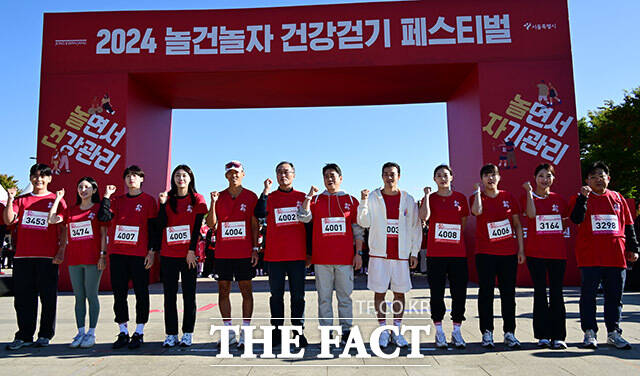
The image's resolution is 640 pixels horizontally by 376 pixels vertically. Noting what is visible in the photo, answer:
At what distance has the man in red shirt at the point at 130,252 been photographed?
162 inches

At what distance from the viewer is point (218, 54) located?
9.27m

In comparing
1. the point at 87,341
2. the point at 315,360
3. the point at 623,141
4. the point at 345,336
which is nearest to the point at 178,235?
the point at 87,341

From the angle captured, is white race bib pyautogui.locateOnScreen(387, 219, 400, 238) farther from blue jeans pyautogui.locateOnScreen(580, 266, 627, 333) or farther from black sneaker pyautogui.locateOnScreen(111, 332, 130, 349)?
black sneaker pyautogui.locateOnScreen(111, 332, 130, 349)

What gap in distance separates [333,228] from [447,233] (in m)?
1.06

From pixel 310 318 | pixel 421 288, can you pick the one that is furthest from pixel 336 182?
pixel 421 288

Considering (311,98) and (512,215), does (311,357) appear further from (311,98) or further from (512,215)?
(311,98)

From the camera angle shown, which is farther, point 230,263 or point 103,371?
point 230,263

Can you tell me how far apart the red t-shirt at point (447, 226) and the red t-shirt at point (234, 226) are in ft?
5.61

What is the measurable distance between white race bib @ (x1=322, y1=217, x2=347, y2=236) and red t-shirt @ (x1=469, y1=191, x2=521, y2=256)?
1250mm

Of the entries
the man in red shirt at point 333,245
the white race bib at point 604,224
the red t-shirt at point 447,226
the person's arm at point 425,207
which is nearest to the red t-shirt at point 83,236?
the man in red shirt at point 333,245

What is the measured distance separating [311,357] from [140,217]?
2.08m

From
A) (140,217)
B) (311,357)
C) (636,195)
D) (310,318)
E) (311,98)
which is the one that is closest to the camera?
(311,357)

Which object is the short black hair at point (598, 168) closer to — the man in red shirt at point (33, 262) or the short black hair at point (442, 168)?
the short black hair at point (442, 168)

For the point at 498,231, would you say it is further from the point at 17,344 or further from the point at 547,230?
the point at 17,344
